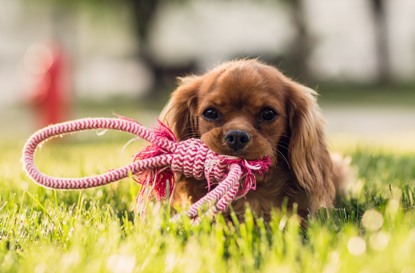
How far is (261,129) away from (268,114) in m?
0.10

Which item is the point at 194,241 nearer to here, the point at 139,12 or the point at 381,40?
the point at 139,12

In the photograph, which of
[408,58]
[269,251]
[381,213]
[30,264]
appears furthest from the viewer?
[408,58]

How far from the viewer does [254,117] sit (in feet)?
11.1

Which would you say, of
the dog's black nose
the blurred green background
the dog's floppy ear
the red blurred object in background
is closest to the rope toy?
the dog's black nose

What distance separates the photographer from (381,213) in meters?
3.00

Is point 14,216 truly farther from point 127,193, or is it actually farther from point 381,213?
point 381,213

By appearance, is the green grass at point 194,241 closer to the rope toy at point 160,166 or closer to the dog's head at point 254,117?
the rope toy at point 160,166

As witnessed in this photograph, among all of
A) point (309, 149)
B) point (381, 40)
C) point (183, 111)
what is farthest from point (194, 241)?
point (381, 40)

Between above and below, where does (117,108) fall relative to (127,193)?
below

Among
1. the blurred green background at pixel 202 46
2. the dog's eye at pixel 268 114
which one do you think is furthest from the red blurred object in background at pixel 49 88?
the blurred green background at pixel 202 46

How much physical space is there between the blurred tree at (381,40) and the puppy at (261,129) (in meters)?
20.3

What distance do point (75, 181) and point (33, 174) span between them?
0.21 m

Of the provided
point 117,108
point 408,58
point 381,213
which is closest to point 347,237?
point 381,213

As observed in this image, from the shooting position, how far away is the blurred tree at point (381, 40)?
75.2ft
